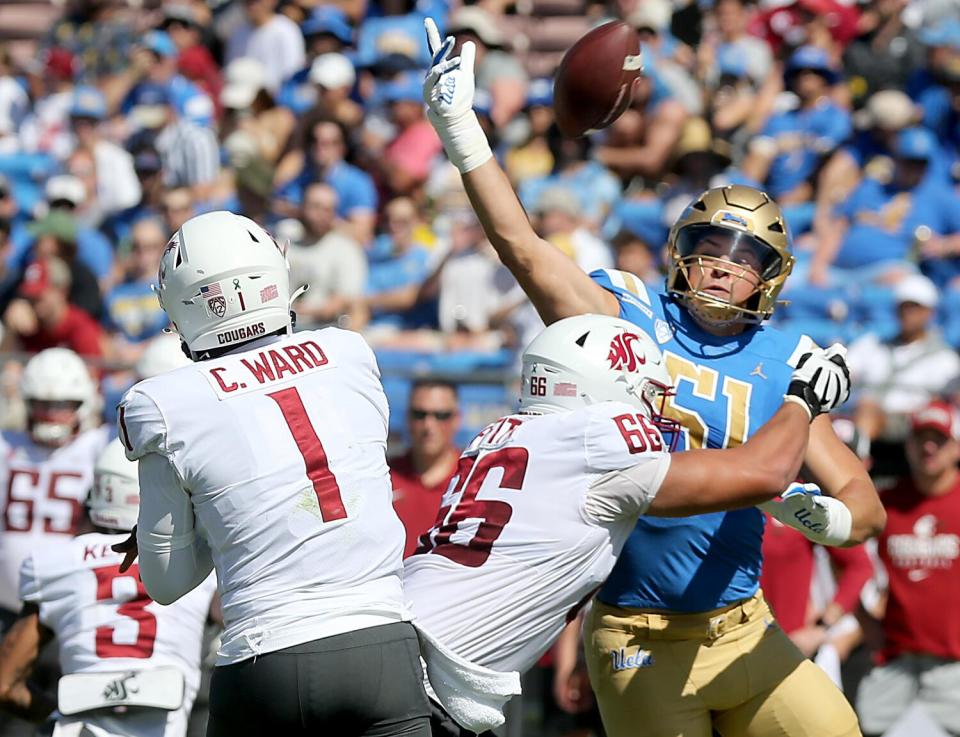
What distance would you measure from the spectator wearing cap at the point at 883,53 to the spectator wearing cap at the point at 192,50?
4475 millimetres

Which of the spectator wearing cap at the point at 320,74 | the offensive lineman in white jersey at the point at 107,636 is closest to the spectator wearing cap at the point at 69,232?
the spectator wearing cap at the point at 320,74

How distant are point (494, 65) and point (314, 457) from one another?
7.29 meters

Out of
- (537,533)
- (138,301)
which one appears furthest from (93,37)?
(537,533)

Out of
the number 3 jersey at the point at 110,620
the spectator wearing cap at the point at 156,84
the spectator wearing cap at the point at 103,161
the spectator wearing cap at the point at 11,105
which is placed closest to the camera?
the number 3 jersey at the point at 110,620

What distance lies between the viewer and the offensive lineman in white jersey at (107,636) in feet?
14.9

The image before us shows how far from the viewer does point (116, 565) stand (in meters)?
4.72

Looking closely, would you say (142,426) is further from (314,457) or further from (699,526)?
(699,526)

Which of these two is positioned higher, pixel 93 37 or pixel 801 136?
pixel 93 37

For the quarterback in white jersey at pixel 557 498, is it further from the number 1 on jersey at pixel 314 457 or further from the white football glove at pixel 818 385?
the number 1 on jersey at pixel 314 457

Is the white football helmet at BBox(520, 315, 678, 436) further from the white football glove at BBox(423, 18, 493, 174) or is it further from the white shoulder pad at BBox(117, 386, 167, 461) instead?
the white shoulder pad at BBox(117, 386, 167, 461)

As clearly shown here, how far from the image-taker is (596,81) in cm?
473

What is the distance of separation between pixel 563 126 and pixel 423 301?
4068 millimetres

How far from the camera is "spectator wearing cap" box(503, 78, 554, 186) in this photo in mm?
9555

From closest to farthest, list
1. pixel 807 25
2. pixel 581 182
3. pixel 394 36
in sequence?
pixel 581 182
pixel 807 25
pixel 394 36
